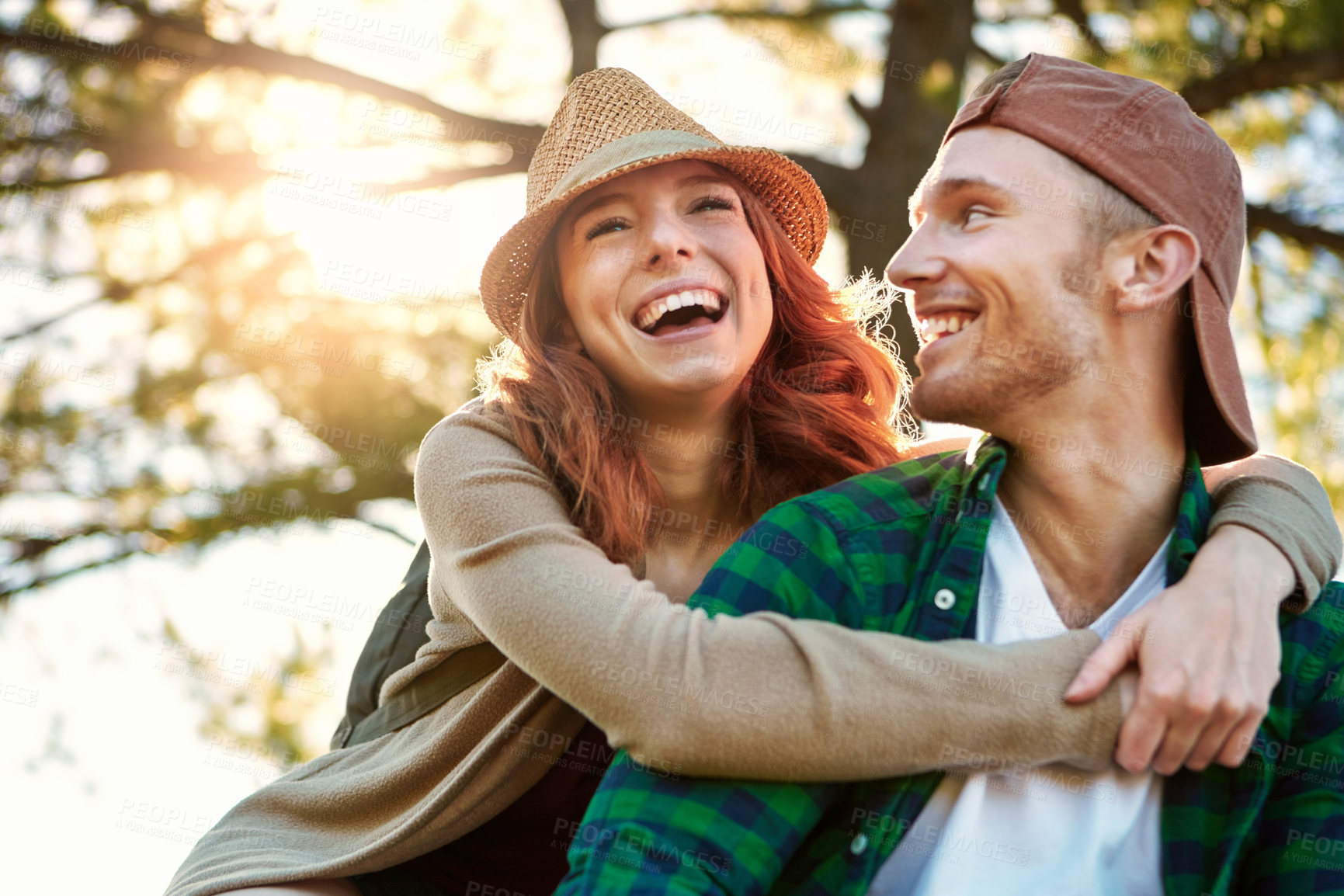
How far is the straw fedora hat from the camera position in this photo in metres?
2.62

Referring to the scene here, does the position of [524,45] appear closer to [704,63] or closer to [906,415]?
[704,63]

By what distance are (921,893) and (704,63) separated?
4.58m

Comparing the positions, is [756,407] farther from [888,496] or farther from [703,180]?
[888,496]

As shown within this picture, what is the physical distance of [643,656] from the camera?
5.90 feet

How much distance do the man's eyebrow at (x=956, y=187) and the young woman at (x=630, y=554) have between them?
0.64m

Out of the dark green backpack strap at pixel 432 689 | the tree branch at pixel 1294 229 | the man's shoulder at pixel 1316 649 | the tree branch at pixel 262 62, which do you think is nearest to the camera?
the man's shoulder at pixel 1316 649

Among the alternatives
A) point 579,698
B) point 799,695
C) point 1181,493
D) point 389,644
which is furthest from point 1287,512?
point 389,644

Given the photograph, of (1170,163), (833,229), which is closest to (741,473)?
(1170,163)

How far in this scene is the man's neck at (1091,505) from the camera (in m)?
1.99

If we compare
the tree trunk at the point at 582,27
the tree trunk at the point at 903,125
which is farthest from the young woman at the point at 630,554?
the tree trunk at the point at 582,27

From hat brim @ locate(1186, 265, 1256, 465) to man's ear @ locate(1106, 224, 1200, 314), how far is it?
0.13 feet

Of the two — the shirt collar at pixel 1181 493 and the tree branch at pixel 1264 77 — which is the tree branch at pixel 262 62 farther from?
the shirt collar at pixel 1181 493

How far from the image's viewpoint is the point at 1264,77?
4.78m

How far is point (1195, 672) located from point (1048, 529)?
401 millimetres
